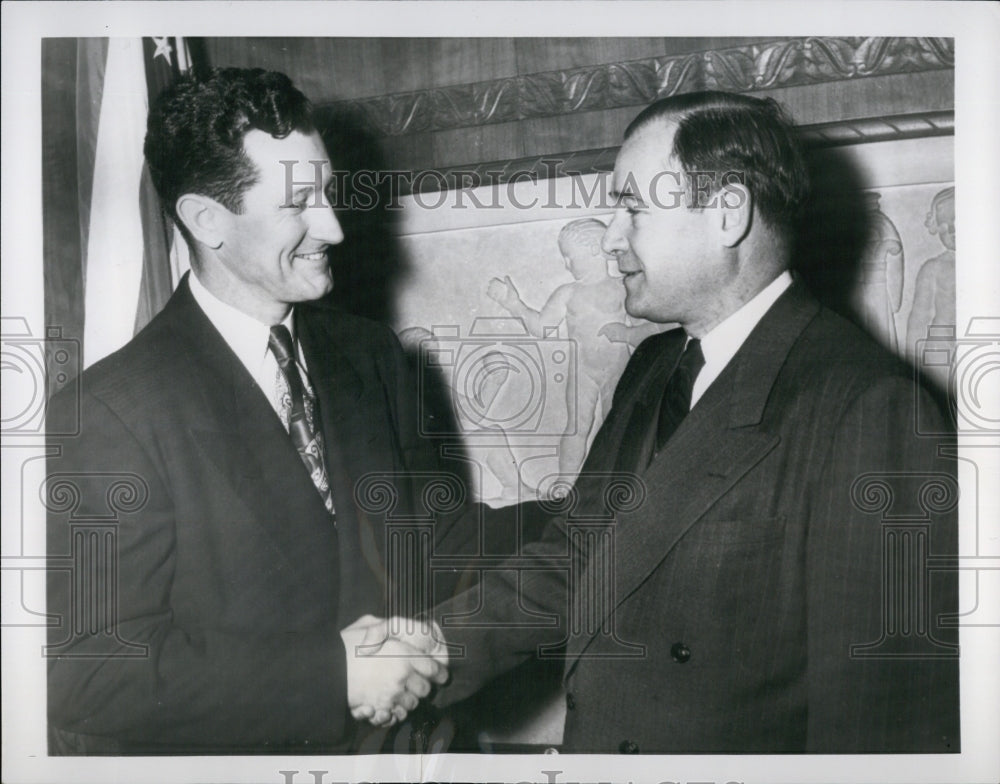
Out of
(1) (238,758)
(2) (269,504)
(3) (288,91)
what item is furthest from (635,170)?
(1) (238,758)

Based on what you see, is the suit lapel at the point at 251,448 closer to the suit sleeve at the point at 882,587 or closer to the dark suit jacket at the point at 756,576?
the dark suit jacket at the point at 756,576

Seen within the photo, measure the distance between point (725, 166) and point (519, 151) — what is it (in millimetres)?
525

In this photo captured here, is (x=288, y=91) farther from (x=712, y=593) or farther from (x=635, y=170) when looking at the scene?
(x=712, y=593)

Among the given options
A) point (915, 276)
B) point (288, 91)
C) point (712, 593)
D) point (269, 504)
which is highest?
point (288, 91)

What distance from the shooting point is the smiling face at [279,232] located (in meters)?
2.45

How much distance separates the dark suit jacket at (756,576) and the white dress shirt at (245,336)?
0.73 metres

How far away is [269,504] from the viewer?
2.42 metres

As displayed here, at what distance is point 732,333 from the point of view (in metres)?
2.44

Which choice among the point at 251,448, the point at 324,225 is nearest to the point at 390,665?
the point at 251,448

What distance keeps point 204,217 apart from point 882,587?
1.95 m

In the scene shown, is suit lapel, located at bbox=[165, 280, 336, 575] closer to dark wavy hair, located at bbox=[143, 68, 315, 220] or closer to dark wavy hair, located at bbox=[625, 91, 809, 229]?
dark wavy hair, located at bbox=[143, 68, 315, 220]

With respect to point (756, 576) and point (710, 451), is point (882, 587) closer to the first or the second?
point (756, 576)

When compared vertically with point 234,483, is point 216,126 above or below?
above

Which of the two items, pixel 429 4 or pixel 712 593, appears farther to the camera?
pixel 429 4
